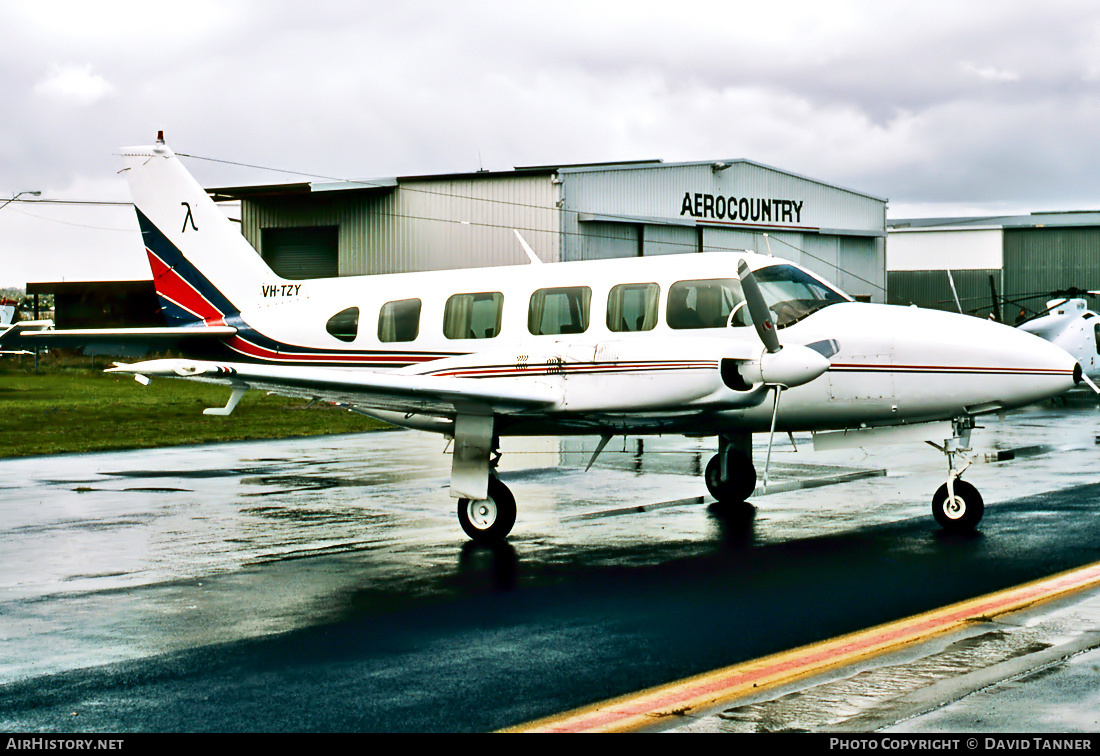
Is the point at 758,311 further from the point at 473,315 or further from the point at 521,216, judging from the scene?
the point at 521,216

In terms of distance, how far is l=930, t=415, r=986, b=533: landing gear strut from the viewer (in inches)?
466

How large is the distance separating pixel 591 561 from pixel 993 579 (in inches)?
138

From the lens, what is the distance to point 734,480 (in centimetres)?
1414

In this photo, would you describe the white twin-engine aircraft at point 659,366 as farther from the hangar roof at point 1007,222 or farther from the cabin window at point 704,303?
the hangar roof at point 1007,222

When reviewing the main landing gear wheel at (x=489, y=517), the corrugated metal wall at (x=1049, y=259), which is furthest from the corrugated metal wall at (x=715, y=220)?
the main landing gear wheel at (x=489, y=517)

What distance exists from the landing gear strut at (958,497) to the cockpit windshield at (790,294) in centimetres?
185

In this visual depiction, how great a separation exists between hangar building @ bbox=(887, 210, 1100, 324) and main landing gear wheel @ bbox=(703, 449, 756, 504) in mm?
44913

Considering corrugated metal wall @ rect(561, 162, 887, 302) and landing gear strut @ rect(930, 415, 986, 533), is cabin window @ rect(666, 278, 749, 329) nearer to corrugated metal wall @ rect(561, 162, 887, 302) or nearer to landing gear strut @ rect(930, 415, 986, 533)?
landing gear strut @ rect(930, 415, 986, 533)

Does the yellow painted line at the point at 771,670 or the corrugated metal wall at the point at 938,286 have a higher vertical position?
the corrugated metal wall at the point at 938,286

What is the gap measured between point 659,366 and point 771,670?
4.62 metres

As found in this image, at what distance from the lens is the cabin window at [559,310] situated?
1232cm

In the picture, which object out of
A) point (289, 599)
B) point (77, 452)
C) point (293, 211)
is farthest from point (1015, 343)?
point (293, 211)

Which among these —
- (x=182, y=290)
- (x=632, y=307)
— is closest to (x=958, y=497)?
(x=632, y=307)

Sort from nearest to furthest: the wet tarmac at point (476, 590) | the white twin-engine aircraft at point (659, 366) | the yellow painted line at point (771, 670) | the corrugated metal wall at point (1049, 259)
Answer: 1. the yellow painted line at point (771, 670)
2. the wet tarmac at point (476, 590)
3. the white twin-engine aircraft at point (659, 366)
4. the corrugated metal wall at point (1049, 259)
